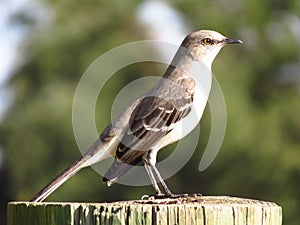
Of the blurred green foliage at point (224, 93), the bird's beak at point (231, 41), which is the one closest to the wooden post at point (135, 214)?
the bird's beak at point (231, 41)

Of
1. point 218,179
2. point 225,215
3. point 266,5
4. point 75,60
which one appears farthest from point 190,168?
point 225,215

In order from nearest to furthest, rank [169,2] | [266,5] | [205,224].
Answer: [205,224] → [169,2] → [266,5]

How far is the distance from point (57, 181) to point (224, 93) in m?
9.29

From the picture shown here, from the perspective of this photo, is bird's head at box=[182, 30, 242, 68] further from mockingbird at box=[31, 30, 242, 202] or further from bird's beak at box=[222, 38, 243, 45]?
mockingbird at box=[31, 30, 242, 202]

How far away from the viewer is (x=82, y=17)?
64.1 ft

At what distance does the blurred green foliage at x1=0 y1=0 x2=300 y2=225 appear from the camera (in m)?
16.0

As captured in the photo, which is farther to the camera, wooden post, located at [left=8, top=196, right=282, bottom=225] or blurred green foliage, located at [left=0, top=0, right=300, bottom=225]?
blurred green foliage, located at [left=0, top=0, right=300, bottom=225]

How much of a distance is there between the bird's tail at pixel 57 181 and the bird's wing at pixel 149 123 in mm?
352

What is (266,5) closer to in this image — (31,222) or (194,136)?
(194,136)

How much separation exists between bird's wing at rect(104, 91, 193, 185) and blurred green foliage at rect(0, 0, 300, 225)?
19.2 feet

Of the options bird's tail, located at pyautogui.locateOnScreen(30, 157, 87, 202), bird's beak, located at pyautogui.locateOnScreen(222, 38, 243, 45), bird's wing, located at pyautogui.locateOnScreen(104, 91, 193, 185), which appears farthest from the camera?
bird's beak, located at pyautogui.locateOnScreen(222, 38, 243, 45)

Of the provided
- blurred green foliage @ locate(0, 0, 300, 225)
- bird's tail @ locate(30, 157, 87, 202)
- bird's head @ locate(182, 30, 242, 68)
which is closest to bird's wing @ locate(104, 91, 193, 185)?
bird's tail @ locate(30, 157, 87, 202)

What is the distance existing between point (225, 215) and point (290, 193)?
11.8 metres

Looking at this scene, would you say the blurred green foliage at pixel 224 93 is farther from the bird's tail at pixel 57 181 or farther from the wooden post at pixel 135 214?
the wooden post at pixel 135 214
